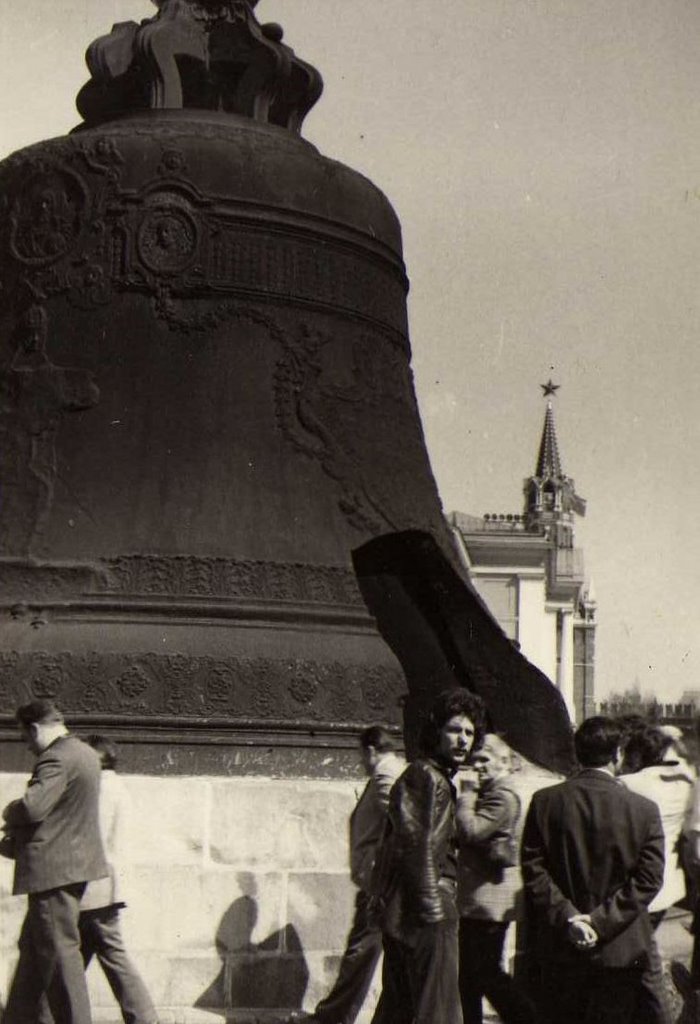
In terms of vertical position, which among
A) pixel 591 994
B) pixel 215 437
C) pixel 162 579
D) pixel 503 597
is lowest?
pixel 591 994

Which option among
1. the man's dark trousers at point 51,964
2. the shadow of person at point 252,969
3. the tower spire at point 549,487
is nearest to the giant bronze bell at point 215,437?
the shadow of person at point 252,969

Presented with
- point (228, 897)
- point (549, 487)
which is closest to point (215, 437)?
point (228, 897)

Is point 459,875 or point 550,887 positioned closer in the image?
point 550,887

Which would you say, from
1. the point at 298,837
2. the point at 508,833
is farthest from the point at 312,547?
the point at 508,833

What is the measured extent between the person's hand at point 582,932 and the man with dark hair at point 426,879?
1.26 ft

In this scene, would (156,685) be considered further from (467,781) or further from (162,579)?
(467,781)

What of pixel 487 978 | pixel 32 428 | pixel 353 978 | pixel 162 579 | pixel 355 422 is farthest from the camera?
pixel 355 422

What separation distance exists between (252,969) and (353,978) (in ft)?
1.35

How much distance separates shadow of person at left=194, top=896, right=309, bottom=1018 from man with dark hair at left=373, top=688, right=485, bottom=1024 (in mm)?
1155

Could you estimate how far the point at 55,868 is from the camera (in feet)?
20.9

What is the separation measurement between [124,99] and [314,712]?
3089 millimetres

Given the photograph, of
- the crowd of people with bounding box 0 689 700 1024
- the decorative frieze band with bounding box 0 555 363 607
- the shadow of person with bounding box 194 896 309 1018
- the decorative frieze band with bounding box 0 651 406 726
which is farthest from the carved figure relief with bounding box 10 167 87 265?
the shadow of person with bounding box 194 896 309 1018

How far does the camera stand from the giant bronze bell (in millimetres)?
7289

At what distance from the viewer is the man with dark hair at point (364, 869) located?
6.57 m
